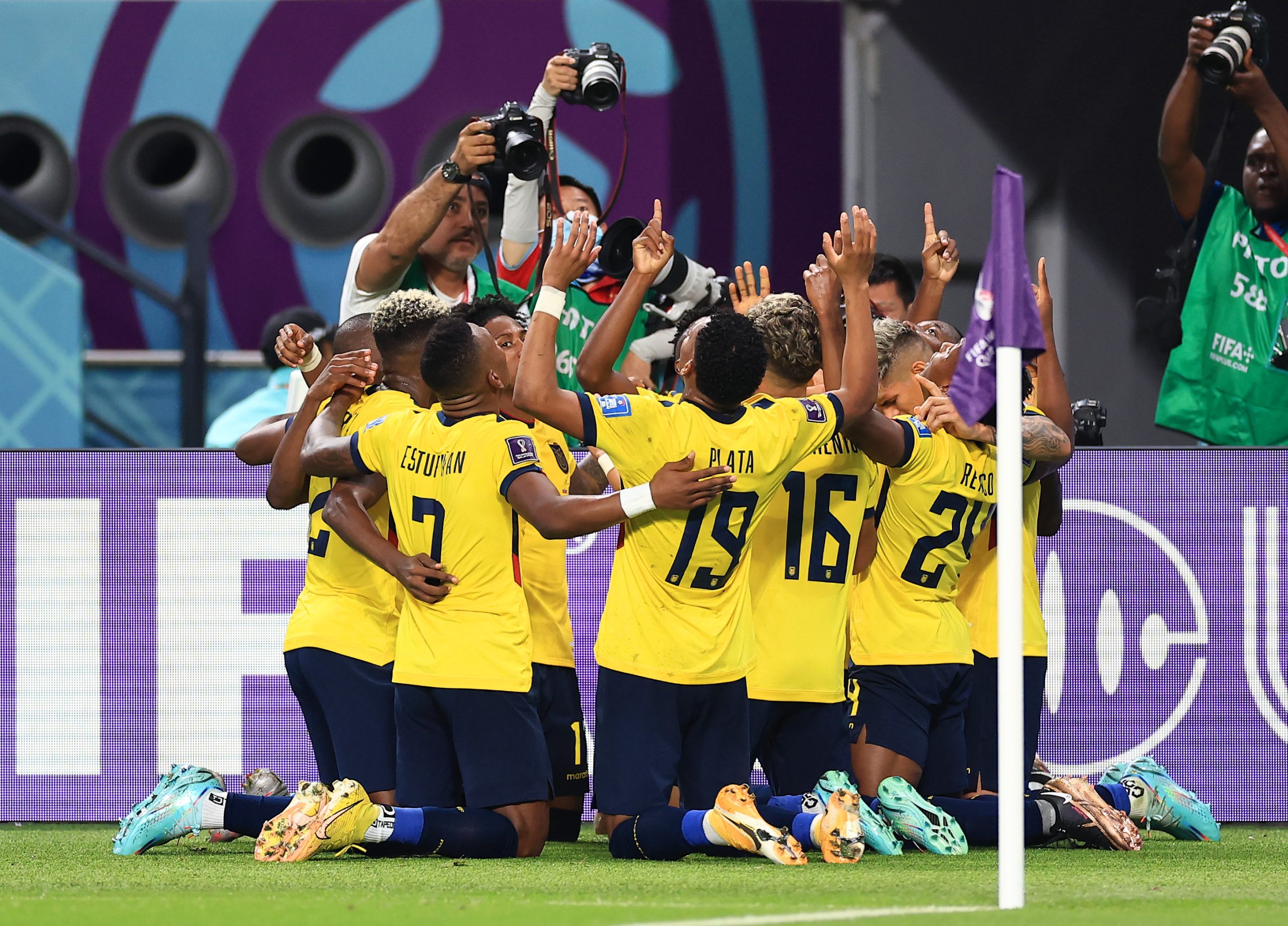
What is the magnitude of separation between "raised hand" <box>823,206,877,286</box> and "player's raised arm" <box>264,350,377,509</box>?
5.19ft

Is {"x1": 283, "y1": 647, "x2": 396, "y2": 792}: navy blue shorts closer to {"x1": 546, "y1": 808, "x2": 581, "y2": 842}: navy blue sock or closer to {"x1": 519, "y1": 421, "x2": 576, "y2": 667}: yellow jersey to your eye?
{"x1": 519, "y1": 421, "x2": 576, "y2": 667}: yellow jersey

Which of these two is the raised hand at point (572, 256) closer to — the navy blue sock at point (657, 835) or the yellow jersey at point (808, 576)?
the yellow jersey at point (808, 576)

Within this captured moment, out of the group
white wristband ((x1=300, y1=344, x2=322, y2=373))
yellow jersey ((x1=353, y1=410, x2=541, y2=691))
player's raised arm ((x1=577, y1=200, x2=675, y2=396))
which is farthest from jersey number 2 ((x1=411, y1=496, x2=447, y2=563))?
white wristband ((x1=300, y1=344, x2=322, y2=373))

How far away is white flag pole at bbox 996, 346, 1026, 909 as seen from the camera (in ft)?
13.1

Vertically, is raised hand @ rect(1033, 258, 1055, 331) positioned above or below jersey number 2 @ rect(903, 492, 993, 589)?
above

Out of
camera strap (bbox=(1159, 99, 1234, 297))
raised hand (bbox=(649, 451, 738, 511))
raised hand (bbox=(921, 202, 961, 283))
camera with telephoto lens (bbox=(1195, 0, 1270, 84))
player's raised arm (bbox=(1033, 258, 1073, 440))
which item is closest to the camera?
raised hand (bbox=(649, 451, 738, 511))

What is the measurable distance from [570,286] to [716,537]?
1.92 meters

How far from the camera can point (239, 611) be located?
272 inches

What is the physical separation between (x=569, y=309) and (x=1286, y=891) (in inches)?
144

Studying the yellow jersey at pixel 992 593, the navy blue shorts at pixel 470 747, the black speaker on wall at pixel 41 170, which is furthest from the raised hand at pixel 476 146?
the black speaker on wall at pixel 41 170

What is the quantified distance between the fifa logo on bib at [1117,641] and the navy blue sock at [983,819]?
1.16 metres

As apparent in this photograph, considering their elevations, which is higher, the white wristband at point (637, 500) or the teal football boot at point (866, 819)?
the white wristband at point (637, 500)

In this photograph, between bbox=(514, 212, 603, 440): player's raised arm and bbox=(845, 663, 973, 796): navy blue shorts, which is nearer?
bbox=(514, 212, 603, 440): player's raised arm

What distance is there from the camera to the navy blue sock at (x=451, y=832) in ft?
17.0
